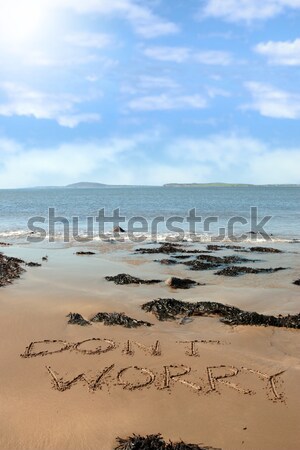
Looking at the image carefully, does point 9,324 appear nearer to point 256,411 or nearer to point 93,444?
point 93,444

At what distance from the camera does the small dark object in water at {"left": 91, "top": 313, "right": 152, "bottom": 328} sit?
816 centimetres

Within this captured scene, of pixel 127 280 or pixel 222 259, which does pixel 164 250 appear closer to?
pixel 222 259

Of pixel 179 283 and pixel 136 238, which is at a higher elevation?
pixel 136 238

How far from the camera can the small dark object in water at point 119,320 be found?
816 cm

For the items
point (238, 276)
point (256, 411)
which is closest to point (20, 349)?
point (256, 411)

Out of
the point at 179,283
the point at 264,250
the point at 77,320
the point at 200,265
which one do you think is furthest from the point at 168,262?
the point at 77,320

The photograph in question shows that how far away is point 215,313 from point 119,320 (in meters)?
2.26

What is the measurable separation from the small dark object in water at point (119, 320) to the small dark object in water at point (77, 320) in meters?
0.26

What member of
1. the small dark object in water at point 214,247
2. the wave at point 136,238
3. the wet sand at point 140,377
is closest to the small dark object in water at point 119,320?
the wet sand at point 140,377

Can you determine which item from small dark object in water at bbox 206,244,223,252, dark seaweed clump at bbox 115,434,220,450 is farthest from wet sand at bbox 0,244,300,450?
small dark object in water at bbox 206,244,223,252

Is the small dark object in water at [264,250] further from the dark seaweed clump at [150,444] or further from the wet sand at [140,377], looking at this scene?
the dark seaweed clump at [150,444]

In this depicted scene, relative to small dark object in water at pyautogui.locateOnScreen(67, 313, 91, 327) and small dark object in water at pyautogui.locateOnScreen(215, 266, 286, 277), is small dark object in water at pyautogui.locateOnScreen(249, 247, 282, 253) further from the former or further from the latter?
small dark object in water at pyautogui.locateOnScreen(67, 313, 91, 327)

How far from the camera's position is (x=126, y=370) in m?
6.10

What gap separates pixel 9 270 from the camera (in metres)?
12.9
